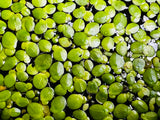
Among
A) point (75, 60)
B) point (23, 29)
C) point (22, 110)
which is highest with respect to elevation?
point (23, 29)

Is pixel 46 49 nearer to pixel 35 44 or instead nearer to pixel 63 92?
pixel 35 44

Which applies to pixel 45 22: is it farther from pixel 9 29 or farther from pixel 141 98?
pixel 141 98

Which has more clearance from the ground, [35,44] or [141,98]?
[35,44]

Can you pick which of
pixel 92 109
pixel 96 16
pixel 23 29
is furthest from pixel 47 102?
pixel 96 16

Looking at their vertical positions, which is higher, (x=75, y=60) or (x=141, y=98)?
(x=75, y=60)

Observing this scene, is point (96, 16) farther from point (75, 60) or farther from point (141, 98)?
point (141, 98)

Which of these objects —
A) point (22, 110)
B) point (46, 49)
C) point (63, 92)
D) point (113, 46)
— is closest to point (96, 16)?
point (113, 46)
